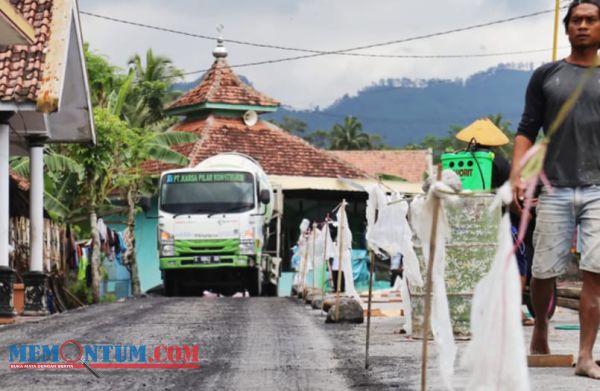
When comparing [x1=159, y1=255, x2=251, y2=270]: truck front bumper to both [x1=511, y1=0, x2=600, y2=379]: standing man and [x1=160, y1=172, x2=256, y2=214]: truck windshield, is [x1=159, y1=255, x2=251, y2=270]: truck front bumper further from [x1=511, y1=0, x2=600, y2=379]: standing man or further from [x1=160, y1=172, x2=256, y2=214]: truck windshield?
[x1=511, y1=0, x2=600, y2=379]: standing man

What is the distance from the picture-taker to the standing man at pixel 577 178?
6852 mm

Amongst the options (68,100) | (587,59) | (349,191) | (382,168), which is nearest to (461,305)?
(587,59)

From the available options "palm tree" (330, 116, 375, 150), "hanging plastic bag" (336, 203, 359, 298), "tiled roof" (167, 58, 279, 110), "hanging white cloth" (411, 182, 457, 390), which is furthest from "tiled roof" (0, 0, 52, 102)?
"palm tree" (330, 116, 375, 150)

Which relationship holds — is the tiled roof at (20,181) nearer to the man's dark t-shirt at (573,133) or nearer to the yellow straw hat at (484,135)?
the yellow straw hat at (484,135)

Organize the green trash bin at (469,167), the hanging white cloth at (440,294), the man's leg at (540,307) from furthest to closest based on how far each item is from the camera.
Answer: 1. the green trash bin at (469,167)
2. the man's leg at (540,307)
3. the hanging white cloth at (440,294)

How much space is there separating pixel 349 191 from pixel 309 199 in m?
1.25

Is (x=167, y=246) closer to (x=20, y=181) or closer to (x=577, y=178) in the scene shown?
(x=20, y=181)

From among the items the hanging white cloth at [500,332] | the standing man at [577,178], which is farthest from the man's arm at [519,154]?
the hanging white cloth at [500,332]

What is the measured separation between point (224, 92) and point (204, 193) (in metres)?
12.2

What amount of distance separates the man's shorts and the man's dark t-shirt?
0.07 m

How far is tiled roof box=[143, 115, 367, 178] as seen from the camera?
35438 mm

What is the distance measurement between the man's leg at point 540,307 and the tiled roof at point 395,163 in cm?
4680

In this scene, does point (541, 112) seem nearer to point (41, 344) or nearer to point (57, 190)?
point (41, 344)

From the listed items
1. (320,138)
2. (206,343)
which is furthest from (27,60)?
(320,138)
